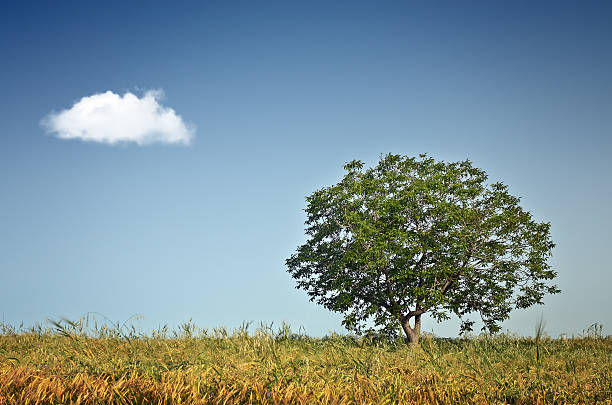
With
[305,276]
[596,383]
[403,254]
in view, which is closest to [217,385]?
[596,383]

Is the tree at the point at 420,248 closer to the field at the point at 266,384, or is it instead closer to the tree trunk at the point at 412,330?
the tree trunk at the point at 412,330

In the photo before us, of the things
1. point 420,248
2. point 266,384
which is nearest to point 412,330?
point 420,248

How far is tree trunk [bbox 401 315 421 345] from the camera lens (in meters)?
21.4

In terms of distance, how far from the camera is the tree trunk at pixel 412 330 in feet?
70.2

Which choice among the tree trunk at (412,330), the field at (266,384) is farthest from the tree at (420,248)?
the field at (266,384)

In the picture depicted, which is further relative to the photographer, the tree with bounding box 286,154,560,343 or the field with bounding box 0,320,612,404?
the tree with bounding box 286,154,560,343

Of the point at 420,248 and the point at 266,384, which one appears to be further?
the point at 420,248

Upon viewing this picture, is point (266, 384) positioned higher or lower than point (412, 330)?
lower

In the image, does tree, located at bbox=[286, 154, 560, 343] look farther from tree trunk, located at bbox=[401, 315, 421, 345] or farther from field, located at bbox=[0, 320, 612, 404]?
field, located at bbox=[0, 320, 612, 404]

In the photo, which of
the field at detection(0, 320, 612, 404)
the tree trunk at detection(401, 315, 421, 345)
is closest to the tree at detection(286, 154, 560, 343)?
the tree trunk at detection(401, 315, 421, 345)

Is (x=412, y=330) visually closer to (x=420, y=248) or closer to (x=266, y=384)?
(x=420, y=248)

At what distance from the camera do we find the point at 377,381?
5.54 m

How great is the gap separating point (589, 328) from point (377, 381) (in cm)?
1769

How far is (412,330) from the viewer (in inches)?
863
